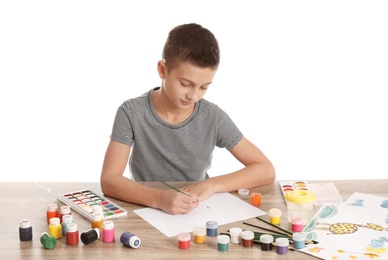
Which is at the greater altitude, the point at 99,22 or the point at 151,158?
the point at 99,22

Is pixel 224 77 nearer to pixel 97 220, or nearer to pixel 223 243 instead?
pixel 97 220

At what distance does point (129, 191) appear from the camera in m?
2.09

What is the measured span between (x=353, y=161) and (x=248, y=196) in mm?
2382

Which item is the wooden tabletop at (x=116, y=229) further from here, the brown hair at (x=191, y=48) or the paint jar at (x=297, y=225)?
the brown hair at (x=191, y=48)

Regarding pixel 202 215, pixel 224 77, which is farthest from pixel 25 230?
pixel 224 77

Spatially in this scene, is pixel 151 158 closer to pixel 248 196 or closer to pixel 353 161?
pixel 248 196

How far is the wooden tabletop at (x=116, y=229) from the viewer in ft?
5.56

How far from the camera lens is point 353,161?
172 inches

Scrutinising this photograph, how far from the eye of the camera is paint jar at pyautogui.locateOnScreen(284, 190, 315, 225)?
1.89 m

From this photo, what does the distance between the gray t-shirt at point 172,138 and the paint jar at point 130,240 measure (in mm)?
704

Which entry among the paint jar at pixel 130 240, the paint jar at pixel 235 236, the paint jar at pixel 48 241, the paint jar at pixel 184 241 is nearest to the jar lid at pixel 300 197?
the paint jar at pixel 235 236

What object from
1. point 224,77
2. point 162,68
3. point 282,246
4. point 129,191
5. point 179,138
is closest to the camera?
point 282,246

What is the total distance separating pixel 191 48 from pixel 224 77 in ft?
6.40

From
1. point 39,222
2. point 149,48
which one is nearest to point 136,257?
point 39,222
